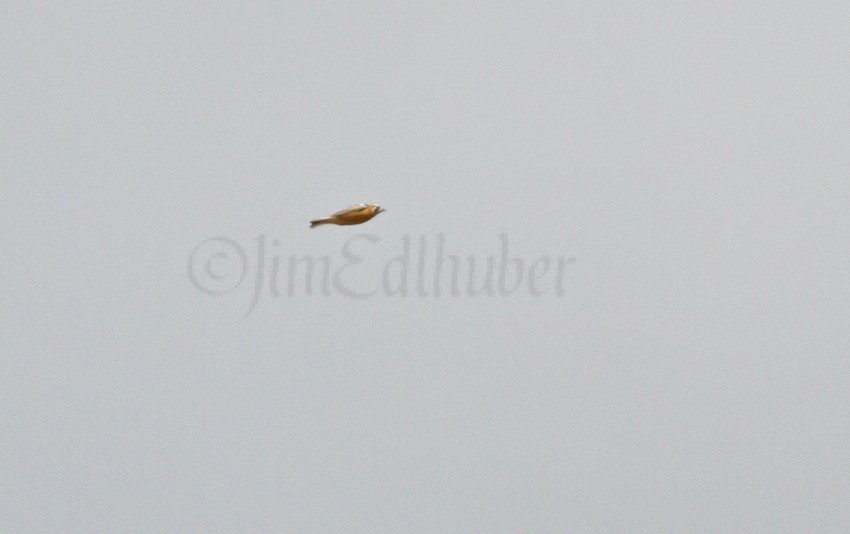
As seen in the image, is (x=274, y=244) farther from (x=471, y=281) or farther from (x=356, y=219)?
(x=471, y=281)

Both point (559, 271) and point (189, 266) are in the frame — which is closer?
point (189, 266)

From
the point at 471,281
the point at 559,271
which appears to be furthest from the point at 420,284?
the point at 559,271

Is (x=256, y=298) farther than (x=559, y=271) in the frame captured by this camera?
No

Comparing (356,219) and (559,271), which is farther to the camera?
(559,271)

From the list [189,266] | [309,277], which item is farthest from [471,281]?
[189,266]

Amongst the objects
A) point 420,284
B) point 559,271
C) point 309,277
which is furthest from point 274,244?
point 559,271

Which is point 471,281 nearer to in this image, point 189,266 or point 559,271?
point 559,271

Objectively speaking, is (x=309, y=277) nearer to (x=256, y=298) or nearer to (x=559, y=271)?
(x=256, y=298)

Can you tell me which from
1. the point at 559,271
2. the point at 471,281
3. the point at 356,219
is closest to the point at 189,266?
the point at 356,219
